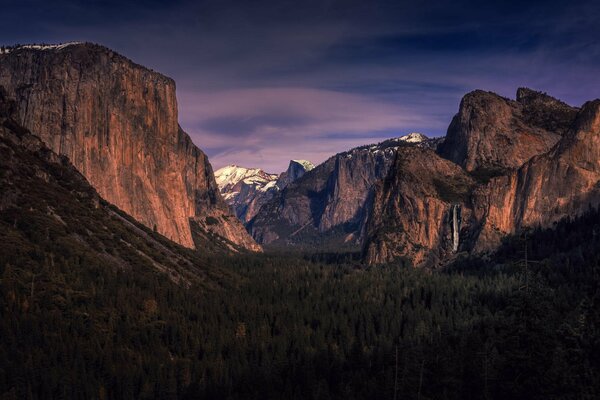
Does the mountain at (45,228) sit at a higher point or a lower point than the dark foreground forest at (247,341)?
higher

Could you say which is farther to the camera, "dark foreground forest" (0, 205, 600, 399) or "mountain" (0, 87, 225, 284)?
"mountain" (0, 87, 225, 284)

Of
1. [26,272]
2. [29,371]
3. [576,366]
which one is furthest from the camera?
[26,272]

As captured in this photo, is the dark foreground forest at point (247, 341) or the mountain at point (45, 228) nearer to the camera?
the dark foreground forest at point (247, 341)

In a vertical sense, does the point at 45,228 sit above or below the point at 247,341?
above

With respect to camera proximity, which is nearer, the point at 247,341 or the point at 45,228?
the point at 247,341

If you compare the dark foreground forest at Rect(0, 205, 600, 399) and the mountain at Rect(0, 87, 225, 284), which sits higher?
the mountain at Rect(0, 87, 225, 284)

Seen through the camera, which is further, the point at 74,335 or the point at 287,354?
the point at 287,354

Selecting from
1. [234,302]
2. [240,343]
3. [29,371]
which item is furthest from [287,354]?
[29,371]

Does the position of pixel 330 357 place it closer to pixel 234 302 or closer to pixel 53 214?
pixel 234 302
